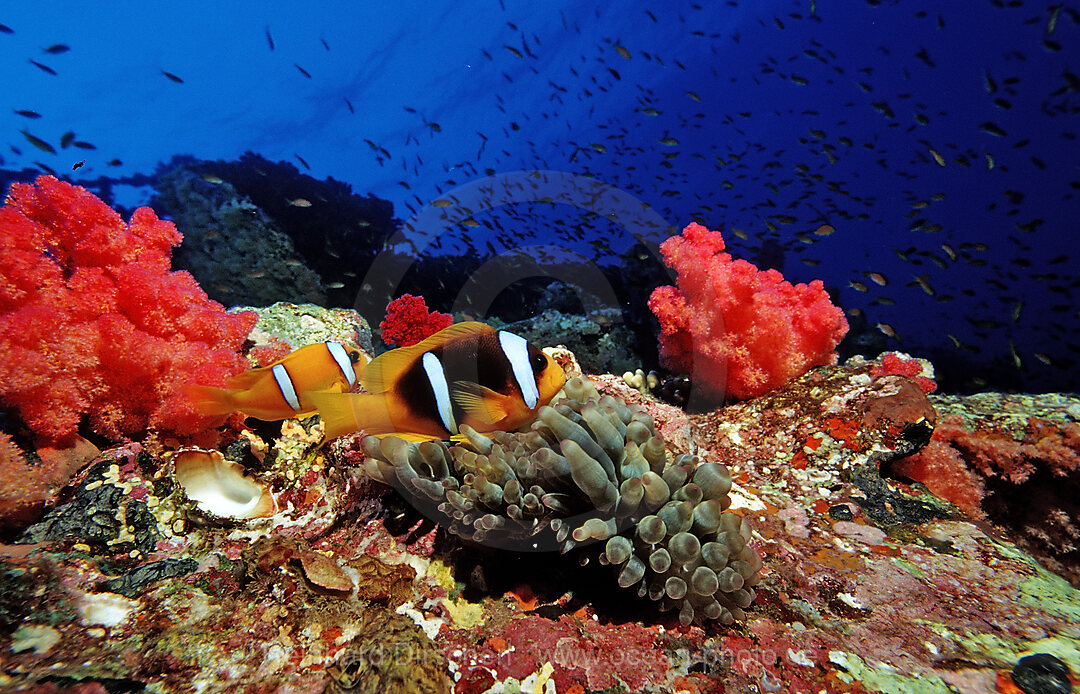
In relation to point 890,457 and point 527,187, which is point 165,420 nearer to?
point 890,457

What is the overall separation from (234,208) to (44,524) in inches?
363

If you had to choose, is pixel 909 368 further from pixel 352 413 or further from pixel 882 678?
pixel 352 413

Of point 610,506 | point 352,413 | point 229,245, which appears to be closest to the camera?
point 610,506

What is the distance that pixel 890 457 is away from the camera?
273cm

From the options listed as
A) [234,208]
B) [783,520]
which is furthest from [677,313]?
[234,208]

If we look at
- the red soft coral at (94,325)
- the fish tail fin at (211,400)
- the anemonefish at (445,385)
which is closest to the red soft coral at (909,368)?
the anemonefish at (445,385)

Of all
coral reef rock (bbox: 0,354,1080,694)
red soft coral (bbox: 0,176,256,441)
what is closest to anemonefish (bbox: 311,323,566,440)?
coral reef rock (bbox: 0,354,1080,694)

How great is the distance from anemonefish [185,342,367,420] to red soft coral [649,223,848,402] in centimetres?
305

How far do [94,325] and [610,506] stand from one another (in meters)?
2.92

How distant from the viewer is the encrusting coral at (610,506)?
1.58 m

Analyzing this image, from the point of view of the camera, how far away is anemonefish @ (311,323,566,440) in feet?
6.36

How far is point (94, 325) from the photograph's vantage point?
8.07ft

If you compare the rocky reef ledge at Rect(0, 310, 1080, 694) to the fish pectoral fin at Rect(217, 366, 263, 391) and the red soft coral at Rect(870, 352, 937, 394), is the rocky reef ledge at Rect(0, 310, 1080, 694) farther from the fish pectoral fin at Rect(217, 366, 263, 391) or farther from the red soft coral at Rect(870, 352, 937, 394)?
the red soft coral at Rect(870, 352, 937, 394)

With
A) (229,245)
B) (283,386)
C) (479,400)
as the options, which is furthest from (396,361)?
(229,245)
